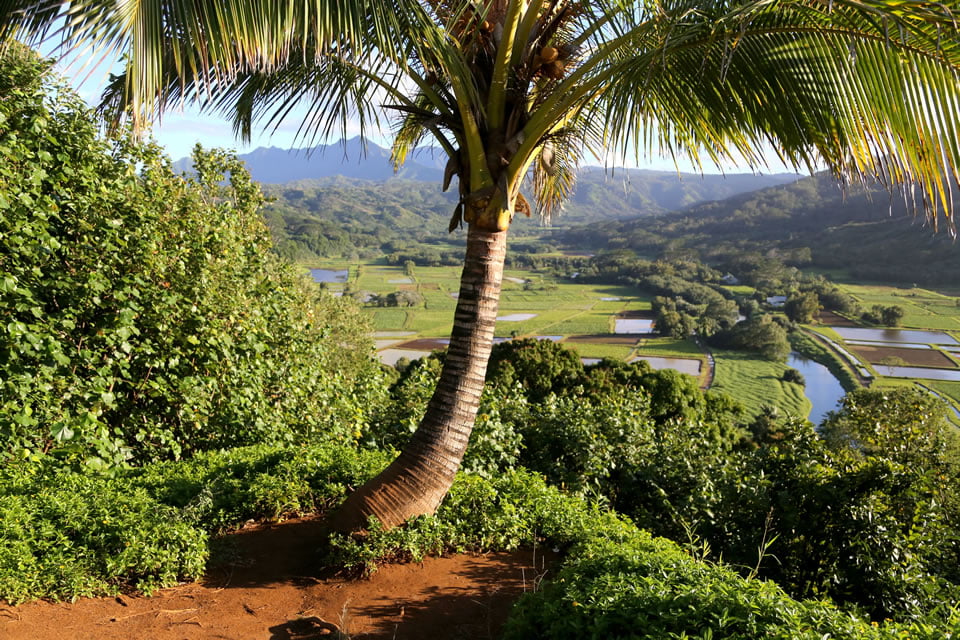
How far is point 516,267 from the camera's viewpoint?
396 ft

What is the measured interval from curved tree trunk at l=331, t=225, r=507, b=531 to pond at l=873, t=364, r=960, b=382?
55718 millimetres

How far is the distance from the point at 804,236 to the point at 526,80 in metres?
111

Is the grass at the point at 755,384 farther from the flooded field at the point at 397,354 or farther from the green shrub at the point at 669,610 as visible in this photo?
the green shrub at the point at 669,610

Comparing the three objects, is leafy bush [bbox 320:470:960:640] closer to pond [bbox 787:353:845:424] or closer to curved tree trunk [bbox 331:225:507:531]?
curved tree trunk [bbox 331:225:507:531]

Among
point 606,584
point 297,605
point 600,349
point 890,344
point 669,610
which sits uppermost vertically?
point 669,610

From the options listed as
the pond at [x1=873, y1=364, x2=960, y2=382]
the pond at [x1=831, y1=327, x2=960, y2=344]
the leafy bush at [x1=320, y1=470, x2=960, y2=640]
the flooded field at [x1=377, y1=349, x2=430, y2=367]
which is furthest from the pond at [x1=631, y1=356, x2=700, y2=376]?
the leafy bush at [x1=320, y1=470, x2=960, y2=640]

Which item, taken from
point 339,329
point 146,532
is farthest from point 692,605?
point 339,329

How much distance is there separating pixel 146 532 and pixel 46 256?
2.70 meters

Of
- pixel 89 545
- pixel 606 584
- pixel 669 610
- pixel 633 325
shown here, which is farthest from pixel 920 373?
pixel 89 545

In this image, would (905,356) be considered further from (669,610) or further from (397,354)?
(669,610)

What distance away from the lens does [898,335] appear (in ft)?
203

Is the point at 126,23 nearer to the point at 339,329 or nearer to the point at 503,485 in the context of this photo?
the point at 503,485

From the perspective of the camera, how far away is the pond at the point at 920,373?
1897 inches

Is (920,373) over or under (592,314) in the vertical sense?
under
